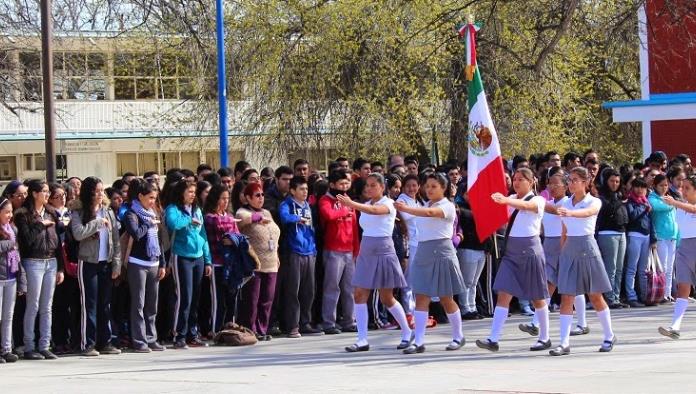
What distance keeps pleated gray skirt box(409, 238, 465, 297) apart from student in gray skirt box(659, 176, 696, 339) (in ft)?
8.00

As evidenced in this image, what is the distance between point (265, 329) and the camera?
14664 millimetres

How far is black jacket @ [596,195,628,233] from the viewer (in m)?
17.1

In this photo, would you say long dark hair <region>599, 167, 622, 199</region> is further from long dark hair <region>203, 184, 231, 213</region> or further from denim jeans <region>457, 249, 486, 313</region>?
long dark hair <region>203, 184, 231, 213</region>

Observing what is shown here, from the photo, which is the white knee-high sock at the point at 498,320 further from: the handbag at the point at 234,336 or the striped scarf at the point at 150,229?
the striped scarf at the point at 150,229

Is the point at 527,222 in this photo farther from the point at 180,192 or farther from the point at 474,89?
the point at 180,192

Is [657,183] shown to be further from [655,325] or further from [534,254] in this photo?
[534,254]

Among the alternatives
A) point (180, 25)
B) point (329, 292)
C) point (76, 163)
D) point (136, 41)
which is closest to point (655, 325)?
point (329, 292)

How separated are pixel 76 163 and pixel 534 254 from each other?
151 ft

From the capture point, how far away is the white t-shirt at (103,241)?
1349 centimetres

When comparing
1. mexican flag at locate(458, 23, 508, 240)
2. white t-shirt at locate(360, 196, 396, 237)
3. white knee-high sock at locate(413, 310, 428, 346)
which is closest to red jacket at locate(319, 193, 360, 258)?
white t-shirt at locate(360, 196, 396, 237)

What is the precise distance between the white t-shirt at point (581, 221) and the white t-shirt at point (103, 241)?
4.80 metres

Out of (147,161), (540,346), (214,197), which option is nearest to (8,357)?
(214,197)

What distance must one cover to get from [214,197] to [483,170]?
3063mm

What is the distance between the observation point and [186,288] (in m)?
14.0
